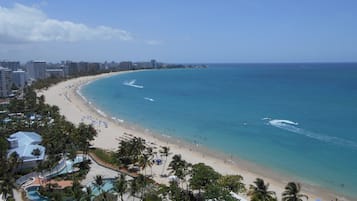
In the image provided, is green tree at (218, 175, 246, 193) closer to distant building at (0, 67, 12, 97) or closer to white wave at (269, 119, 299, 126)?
white wave at (269, 119, 299, 126)

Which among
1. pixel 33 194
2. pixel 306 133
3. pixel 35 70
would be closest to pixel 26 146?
pixel 33 194

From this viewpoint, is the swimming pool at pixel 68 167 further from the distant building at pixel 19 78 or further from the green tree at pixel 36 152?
the distant building at pixel 19 78

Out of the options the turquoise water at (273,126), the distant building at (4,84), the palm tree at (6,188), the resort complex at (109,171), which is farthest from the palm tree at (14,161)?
the distant building at (4,84)

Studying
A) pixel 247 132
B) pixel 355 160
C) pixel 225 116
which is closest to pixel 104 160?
pixel 247 132

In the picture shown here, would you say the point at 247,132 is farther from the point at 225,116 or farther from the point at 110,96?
the point at 110,96

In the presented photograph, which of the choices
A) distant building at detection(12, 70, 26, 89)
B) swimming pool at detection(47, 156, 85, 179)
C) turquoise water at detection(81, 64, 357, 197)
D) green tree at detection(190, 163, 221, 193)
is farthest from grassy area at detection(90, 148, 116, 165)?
distant building at detection(12, 70, 26, 89)

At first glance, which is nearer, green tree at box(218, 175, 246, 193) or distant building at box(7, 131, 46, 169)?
green tree at box(218, 175, 246, 193)

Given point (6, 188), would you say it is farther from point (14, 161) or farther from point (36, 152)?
point (36, 152)
